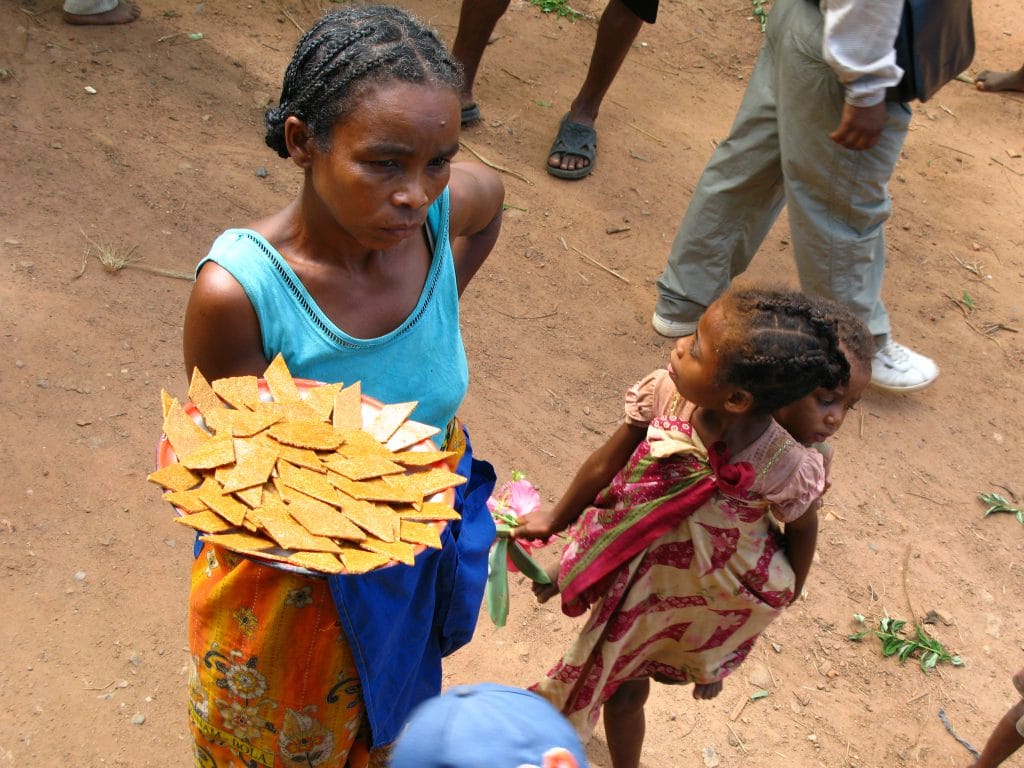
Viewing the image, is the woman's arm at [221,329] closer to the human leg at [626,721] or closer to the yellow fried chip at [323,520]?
the yellow fried chip at [323,520]

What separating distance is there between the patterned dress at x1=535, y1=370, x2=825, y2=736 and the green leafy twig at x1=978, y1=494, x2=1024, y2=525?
6.28 ft

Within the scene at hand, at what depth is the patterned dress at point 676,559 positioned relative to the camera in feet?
6.17

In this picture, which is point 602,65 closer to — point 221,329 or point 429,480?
point 221,329

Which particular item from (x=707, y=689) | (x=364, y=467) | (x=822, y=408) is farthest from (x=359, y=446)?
(x=707, y=689)

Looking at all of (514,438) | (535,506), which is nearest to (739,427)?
(535,506)

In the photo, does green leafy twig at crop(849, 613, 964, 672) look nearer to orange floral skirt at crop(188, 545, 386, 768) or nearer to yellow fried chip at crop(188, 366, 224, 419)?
orange floral skirt at crop(188, 545, 386, 768)

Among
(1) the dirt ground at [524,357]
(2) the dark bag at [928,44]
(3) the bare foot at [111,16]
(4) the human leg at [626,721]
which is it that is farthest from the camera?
(3) the bare foot at [111,16]

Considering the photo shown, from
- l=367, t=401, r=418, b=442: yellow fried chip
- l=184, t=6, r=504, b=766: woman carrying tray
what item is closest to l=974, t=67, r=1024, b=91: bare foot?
l=184, t=6, r=504, b=766: woman carrying tray

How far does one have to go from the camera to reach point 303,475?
1285 mm

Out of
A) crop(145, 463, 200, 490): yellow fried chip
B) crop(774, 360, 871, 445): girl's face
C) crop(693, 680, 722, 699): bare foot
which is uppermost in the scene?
crop(145, 463, 200, 490): yellow fried chip

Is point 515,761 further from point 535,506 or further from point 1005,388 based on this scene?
point 1005,388

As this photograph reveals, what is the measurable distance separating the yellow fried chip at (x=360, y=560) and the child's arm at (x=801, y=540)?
103 centimetres

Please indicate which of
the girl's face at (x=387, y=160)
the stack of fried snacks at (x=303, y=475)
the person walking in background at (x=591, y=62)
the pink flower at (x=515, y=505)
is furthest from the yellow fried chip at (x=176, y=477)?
the person walking in background at (x=591, y=62)

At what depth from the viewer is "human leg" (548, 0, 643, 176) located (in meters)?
4.52
